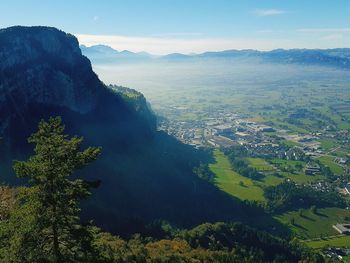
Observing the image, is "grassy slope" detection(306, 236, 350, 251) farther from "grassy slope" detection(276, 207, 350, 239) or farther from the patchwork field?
the patchwork field

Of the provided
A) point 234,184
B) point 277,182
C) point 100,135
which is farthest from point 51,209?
point 277,182

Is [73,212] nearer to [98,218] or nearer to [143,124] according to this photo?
[98,218]

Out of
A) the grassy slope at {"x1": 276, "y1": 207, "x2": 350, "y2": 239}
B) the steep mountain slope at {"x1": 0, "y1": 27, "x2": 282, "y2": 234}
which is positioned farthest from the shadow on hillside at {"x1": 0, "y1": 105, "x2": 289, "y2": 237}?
the grassy slope at {"x1": 276, "y1": 207, "x2": 350, "y2": 239}

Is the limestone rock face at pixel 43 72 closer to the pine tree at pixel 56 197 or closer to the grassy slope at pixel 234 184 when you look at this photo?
the grassy slope at pixel 234 184

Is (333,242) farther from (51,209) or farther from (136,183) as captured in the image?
(51,209)

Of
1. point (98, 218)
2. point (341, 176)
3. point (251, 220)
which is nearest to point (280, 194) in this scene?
point (251, 220)

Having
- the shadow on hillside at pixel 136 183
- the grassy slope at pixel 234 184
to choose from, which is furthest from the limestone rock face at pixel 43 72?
the grassy slope at pixel 234 184
